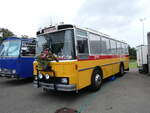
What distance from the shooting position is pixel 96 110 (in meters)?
4.13

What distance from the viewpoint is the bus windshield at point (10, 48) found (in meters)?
7.73

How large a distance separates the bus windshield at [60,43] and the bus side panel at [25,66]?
2.67m

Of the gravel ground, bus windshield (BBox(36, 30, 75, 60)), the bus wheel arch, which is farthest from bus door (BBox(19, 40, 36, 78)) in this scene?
the bus wheel arch

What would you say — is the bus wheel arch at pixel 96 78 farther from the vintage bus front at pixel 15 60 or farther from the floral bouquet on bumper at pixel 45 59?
the vintage bus front at pixel 15 60

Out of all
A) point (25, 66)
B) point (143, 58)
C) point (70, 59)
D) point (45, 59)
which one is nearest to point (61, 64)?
point (70, 59)

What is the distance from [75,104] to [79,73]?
112 cm

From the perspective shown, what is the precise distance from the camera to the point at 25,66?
7.80 meters

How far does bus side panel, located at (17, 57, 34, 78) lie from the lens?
754 centimetres

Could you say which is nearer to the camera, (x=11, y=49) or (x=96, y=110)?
(x=96, y=110)

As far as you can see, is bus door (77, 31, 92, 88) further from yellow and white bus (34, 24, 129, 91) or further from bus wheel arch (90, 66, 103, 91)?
bus wheel arch (90, 66, 103, 91)

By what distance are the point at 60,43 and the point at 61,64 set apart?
849 millimetres

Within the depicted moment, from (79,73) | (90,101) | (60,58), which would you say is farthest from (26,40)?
(90,101)

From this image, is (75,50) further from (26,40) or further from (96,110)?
(26,40)

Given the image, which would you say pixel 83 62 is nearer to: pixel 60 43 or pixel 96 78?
pixel 60 43
